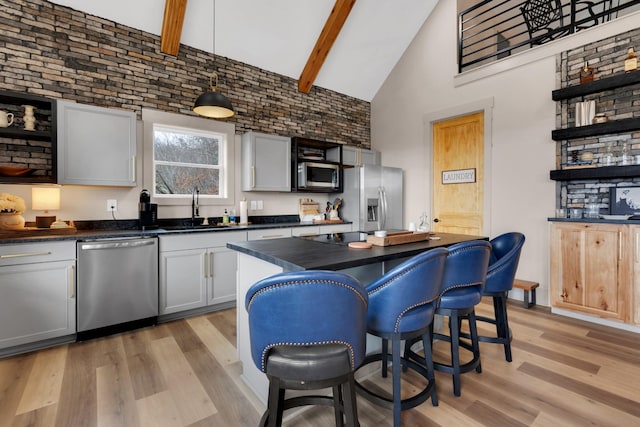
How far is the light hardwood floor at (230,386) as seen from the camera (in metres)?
1.78

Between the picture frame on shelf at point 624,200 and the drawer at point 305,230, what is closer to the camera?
the picture frame on shelf at point 624,200

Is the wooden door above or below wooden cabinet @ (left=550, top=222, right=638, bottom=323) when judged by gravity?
above

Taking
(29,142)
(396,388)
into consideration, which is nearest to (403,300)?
(396,388)

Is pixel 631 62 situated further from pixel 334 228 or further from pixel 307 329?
pixel 307 329

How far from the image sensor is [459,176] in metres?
4.57

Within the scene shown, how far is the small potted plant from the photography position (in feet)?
8.80

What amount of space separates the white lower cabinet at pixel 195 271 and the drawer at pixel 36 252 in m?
0.76

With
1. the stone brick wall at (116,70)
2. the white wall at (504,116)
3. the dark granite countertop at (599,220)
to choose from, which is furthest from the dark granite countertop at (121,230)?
the dark granite countertop at (599,220)

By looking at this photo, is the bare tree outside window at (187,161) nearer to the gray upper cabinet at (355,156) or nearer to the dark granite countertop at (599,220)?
the gray upper cabinet at (355,156)

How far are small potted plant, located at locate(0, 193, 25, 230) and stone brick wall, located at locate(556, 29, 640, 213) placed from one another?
18.2 ft

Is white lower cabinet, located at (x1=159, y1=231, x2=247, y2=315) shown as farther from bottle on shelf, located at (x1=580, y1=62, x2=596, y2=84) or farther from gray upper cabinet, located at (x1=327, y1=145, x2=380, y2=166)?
bottle on shelf, located at (x1=580, y1=62, x2=596, y2=84)

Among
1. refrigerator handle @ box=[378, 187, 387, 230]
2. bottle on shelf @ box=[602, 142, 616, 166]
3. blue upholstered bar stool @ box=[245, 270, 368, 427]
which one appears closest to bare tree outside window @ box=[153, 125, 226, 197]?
refrigerator handle @ box=[378, 187, 387, 230]

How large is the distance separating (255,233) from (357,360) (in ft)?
9.18

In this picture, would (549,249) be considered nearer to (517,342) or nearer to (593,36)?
(517,342)
